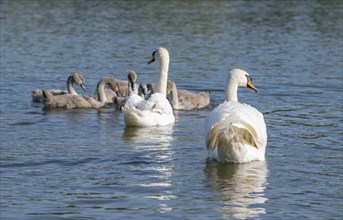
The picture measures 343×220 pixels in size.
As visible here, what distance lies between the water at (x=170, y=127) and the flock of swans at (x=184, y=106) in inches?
9.2

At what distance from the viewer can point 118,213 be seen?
37.6 feet

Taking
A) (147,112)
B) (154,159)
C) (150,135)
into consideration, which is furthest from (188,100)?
(154,159)

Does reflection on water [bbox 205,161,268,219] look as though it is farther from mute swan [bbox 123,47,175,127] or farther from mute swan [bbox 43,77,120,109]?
mute swan [bbox 43,77,120,109]

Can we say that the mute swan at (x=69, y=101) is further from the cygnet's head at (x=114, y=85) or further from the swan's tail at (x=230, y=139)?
the swan's tail at (x=230, y=139)

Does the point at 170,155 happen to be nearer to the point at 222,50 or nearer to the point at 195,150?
the point at 195,150

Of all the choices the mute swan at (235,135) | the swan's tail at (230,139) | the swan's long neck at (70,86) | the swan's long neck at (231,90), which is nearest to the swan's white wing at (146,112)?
the swan's long neck at (231,90)

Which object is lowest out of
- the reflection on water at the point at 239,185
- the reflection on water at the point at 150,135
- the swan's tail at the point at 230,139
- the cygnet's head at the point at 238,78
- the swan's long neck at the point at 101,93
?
the reflection on water at the point at 239,185

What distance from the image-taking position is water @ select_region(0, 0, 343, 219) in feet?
39.4

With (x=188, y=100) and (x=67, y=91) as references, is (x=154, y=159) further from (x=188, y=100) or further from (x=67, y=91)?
(x=67, y=91)

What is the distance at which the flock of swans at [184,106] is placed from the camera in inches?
543

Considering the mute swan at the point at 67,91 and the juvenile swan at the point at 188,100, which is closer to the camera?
the juvenile swan at the point at 188,100

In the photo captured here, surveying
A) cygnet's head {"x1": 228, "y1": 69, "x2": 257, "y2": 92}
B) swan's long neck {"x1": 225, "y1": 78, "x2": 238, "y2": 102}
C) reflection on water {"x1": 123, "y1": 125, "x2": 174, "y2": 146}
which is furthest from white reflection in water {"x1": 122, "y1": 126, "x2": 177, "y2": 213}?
cygnet's head {"x1": 228, "y1": 69, "x2": 257, "y2": 92}

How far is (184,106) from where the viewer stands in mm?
20016

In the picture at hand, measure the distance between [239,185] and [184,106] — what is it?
723cm
